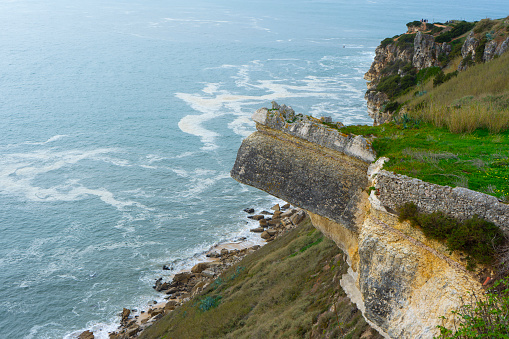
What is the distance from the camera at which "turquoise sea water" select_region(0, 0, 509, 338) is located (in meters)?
26.3

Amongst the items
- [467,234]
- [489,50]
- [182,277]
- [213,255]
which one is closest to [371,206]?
[467,234]

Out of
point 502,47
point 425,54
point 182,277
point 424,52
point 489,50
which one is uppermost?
point 502,47

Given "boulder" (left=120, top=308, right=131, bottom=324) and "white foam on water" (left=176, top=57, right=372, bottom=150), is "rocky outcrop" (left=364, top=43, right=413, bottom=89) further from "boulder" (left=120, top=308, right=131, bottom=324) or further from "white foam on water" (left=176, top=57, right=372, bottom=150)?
"boulder" (left=120, top=308, right=131, bottom=324)

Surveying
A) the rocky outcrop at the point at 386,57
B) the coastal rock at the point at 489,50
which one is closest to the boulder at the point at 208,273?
the coastal rock at the point at 489,50

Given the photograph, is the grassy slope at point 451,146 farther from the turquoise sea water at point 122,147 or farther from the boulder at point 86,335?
the turquoise sea water at point 122,147

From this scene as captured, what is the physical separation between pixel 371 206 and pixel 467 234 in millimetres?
1938

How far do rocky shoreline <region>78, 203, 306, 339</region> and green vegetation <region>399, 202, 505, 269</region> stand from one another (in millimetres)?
17025

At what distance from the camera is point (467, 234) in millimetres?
6340

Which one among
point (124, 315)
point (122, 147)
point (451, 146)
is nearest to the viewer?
point (451, 146)

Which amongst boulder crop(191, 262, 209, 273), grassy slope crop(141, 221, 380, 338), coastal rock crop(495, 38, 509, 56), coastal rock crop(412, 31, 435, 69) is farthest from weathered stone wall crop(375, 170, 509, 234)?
coastal rock crop(412, 31, 435, 69)

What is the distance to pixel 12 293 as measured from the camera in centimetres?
2503

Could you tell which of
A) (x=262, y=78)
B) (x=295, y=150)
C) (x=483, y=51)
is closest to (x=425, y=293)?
(x=295, y=150)

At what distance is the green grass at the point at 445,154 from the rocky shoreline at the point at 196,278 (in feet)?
50.4

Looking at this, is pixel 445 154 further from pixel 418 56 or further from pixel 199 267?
pixel 418 56
